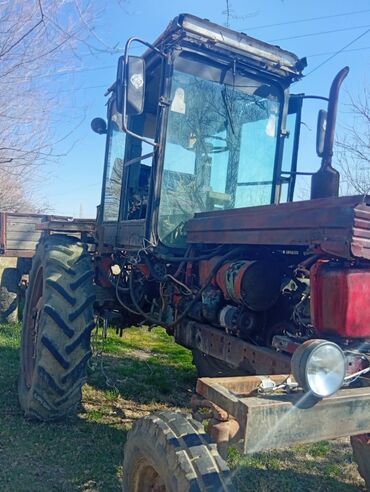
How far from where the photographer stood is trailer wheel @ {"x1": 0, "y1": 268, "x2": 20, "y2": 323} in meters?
7.73

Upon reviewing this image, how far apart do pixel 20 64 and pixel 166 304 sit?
395 cm

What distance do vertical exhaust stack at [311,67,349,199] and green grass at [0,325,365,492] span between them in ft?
5.14

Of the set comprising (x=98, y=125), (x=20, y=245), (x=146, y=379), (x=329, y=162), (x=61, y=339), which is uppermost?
(x=98, y=125)

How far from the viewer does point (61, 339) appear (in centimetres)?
361

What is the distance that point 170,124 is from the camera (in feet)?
12.1

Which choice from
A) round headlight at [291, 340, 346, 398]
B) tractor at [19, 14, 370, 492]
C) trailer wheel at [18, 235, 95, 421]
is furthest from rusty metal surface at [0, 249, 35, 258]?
round headlight at [291, 340, 346, 398]

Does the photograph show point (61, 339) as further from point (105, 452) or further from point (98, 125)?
point (98, 125)

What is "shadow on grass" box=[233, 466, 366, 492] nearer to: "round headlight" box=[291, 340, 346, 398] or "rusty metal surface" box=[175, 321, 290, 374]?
"rusty metal surface" box=[175, 321, 290, 374]

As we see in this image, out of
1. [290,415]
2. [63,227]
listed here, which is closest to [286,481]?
[290,415]

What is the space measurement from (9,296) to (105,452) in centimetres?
487

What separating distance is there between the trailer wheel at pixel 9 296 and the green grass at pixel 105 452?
106 inches

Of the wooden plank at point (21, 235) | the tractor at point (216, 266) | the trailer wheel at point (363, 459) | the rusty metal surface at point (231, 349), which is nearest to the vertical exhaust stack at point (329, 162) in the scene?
the tractor at point (216, 266)

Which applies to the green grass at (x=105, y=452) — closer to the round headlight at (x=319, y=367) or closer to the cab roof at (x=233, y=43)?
the round headlight at (x=319, y=367)

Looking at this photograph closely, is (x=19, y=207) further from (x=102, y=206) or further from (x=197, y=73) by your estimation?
(x=197, y=73)
